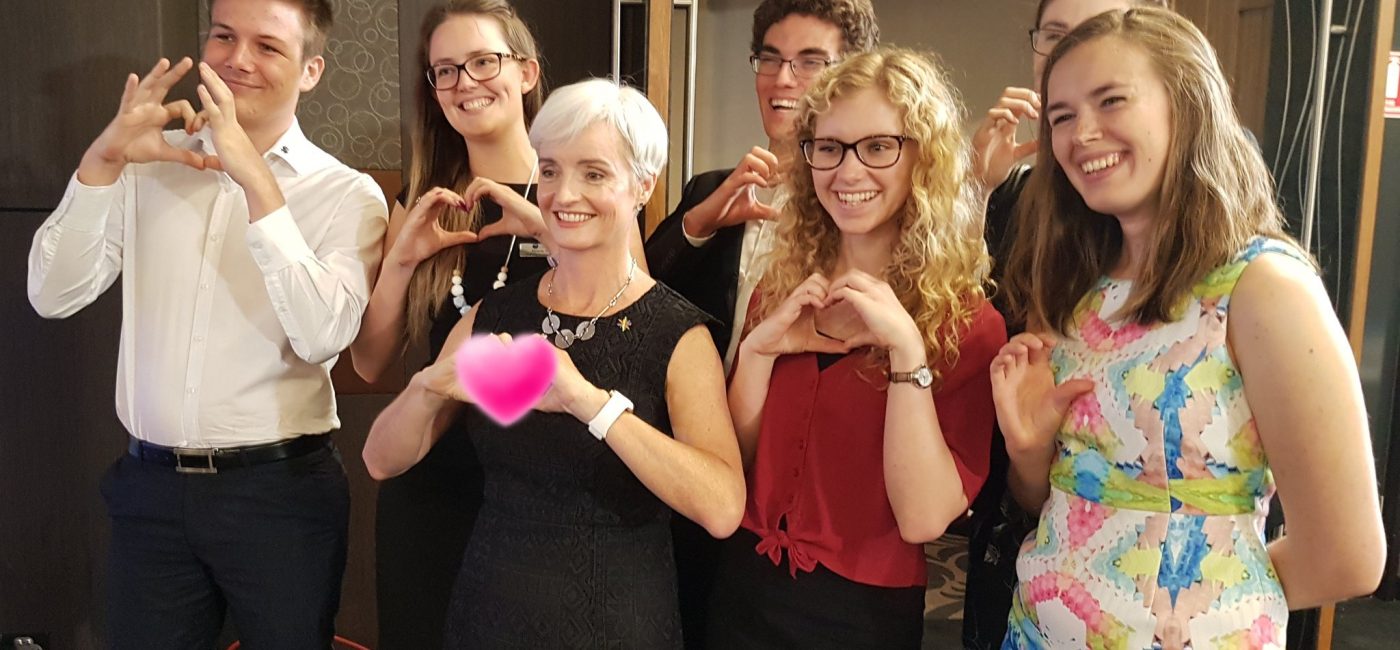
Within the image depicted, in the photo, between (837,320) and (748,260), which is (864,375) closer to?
(837,320)

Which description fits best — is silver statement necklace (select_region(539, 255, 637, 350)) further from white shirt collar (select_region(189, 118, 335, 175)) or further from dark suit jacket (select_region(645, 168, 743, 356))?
white shirt collar (select_region(189, 118, 335, 175))

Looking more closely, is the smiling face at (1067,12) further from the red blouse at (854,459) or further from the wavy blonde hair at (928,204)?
the red blouse at (854,459)

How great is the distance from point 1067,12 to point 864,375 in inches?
34.4

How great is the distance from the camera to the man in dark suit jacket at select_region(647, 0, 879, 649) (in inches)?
67.9

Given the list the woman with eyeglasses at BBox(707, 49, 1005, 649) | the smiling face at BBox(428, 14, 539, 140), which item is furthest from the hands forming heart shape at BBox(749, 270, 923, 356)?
the smiling face at BBox(428, 14, 539, 140)

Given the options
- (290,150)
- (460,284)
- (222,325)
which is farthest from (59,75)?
(460,284)

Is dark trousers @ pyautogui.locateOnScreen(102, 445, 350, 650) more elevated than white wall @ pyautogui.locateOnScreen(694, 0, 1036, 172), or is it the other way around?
white wall @ pyautogui.locateOnScreen(694, 0, 1036, 172)

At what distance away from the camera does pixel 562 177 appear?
142 cm

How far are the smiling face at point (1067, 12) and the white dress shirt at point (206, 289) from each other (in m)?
1.36

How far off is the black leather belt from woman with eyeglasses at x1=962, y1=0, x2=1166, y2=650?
4.24 feet

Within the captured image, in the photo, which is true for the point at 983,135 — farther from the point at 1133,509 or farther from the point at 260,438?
the point at 260,438

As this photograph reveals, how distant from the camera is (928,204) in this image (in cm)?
139

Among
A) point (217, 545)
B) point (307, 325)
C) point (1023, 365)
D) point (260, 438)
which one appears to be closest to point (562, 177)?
point (307, 325)

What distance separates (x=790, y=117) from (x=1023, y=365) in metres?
0.78
